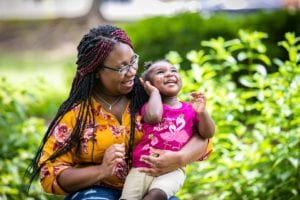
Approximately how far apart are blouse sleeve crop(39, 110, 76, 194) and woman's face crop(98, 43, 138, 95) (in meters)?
0.24

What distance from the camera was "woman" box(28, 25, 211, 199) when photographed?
3.33 meters

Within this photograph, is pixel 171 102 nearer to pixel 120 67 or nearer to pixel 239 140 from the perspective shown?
pixel 120 67

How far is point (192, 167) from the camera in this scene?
5500 mm

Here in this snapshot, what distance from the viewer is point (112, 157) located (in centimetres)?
322

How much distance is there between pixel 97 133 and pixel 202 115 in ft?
1.58

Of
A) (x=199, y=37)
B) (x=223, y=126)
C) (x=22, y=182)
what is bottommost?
(x=22, y=182)

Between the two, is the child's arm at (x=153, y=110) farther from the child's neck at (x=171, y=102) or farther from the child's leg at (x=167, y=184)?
the child's leg at (x=167, y=184)

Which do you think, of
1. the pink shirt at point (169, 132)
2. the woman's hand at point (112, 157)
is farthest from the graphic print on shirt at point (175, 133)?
the woman's hand at point (112, 157)

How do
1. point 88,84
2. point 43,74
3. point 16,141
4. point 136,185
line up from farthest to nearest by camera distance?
point 43,74 < point 16,141 < point 88,84 < point 136,185

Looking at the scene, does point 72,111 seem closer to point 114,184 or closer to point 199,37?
point 114,184

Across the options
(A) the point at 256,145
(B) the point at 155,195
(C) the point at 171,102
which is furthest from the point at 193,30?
(B) the point at 155,195

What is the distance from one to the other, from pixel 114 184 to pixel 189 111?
481 millimetres

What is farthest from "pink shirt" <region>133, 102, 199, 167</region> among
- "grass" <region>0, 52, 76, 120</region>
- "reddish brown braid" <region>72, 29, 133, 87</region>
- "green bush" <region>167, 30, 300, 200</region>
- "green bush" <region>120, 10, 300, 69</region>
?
"green bush" <region>120, 10, 300, 69</region>

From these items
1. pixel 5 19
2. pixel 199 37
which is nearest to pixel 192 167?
pixel 199 37
